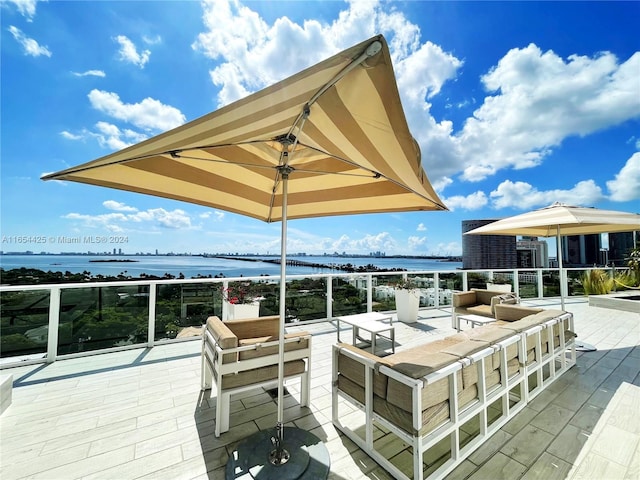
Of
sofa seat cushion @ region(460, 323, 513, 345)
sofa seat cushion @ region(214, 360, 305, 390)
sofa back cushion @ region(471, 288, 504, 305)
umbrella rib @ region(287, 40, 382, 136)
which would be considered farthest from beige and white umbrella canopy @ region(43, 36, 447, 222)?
sofa back cushion @ region(471, 288, 504, 305)

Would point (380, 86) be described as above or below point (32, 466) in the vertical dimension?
above

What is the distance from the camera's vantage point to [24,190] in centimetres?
1117

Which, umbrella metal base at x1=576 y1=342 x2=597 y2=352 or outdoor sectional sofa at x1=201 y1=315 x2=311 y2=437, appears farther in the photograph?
umbrella metal base at x1=576 y1=342 x2=597 y2=352

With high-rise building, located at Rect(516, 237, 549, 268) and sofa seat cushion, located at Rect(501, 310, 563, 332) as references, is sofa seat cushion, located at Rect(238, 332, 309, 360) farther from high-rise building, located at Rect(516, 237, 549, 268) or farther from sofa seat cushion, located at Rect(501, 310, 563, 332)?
high-rise building, located at Rect(516, 237, 549, 268)

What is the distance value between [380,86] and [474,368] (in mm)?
2089

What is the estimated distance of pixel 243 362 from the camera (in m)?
2.31

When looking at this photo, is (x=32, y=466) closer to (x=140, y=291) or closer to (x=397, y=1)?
(x=140, y=291)

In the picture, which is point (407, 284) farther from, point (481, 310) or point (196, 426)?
point (196, 426)

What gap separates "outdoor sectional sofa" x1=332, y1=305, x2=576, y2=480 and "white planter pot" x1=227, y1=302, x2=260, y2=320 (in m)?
2.89

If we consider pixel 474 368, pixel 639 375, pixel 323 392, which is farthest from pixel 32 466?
pixel 639 375

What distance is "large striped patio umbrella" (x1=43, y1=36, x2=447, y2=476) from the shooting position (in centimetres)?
121

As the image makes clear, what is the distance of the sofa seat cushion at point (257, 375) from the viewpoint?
2264 millimetres

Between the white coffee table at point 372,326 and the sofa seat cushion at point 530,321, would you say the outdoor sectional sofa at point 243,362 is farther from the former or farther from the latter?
the sofa seat cushion at point 530,321

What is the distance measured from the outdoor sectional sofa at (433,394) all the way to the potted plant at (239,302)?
2.91 m
